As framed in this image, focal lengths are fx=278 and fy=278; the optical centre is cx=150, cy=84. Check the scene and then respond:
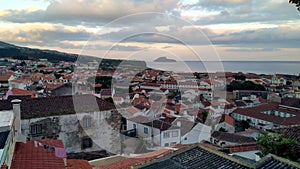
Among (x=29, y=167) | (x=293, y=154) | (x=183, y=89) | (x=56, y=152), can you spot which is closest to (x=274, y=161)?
(x=293, y=154)

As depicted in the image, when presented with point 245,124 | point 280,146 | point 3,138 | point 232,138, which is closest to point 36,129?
point 3,138

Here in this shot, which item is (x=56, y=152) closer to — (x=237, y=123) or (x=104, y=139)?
(x=104, y=139)

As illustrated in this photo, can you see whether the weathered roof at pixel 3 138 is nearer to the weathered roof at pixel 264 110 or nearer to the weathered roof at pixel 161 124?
the weathered roof at pixel 161 124

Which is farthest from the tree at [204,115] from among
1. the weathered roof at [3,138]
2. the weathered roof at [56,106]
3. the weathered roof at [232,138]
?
the weathered roof at [3,138]

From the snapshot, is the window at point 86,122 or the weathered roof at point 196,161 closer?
the weathered roof at point 196,161

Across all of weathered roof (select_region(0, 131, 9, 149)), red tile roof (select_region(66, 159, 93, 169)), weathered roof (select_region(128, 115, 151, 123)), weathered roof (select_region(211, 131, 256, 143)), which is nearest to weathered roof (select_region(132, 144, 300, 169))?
weathered roof (select_region(0, 131, 9, 149))

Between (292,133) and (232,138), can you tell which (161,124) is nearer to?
(232,138)
